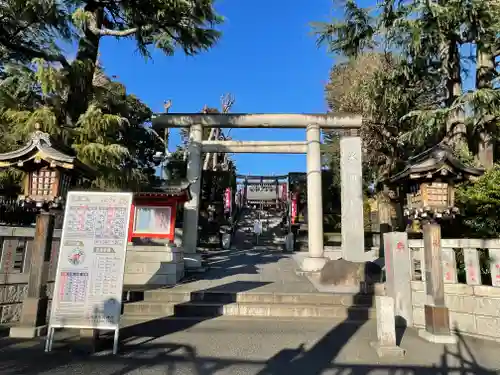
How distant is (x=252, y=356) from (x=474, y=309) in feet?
13.7

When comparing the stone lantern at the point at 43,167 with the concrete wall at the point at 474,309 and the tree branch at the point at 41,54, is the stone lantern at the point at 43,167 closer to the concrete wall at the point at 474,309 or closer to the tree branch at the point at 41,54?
the tree branch at the point at 41,54

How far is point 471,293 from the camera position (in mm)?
5988

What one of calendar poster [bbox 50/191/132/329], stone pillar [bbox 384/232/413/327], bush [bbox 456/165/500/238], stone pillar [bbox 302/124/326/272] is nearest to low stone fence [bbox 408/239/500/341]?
stone pillar [bbox 384/232/413/327]

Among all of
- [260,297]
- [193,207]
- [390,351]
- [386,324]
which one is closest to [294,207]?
[193,207]

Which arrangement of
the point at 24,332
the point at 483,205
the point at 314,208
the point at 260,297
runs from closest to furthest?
the point at 24,332
the point at 483,205
the point at 260,297
the point at 314,208

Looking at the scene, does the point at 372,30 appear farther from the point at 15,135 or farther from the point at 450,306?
the point at 15,135

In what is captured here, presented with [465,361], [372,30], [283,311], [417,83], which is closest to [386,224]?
[417,83]

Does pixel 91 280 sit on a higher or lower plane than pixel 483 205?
lower

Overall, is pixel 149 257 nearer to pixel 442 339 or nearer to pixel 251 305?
pixel 251 305

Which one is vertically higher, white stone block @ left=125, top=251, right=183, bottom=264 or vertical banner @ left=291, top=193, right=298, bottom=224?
vertical banner @ left=291, top=193, right=298, bottom=224

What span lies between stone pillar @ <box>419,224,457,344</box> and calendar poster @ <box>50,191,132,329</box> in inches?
198

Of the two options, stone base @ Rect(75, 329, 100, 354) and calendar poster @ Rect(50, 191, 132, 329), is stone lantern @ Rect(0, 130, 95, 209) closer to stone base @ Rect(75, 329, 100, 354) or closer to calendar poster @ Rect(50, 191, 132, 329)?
calendar poster @ Rect(50, 191, 132, 329)

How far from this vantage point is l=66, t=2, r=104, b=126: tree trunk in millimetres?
8273

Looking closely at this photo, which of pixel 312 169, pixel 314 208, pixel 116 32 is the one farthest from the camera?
pixel 312 169
